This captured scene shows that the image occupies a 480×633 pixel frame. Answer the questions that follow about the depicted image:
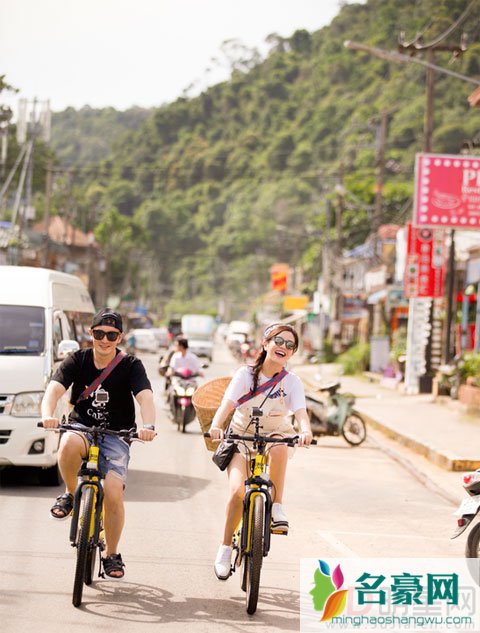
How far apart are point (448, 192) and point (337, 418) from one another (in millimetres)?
8365

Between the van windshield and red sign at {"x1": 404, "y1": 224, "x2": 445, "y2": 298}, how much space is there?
67.3ft

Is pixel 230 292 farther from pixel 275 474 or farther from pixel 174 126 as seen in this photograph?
pixel 275 474

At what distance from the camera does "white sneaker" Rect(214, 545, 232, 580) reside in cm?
737

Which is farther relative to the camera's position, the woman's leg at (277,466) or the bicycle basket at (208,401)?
the bicycle basket at (208,401)

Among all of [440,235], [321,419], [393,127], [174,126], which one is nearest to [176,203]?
[174,126]

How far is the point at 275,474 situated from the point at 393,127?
113 m

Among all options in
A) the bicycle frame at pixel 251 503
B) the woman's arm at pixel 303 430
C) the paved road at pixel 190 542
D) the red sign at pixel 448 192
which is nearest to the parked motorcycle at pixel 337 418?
the paved road at pixel 190 542

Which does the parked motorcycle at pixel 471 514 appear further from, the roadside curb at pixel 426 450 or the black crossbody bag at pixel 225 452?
the roadside curb at pixel 426 450

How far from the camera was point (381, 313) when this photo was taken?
159 feet

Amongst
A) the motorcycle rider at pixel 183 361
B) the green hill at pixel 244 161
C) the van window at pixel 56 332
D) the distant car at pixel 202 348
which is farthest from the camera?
the green hill at pixel 244 161

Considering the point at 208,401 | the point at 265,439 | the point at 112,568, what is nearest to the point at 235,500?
the point at 265,439

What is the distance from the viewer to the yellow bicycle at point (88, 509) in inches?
273

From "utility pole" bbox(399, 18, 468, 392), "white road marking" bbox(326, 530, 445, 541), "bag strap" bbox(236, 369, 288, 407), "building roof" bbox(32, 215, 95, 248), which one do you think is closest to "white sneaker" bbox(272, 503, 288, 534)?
"bag strap" bbox(236, 369, 288, 407)

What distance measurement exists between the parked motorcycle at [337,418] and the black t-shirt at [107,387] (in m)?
12.4
